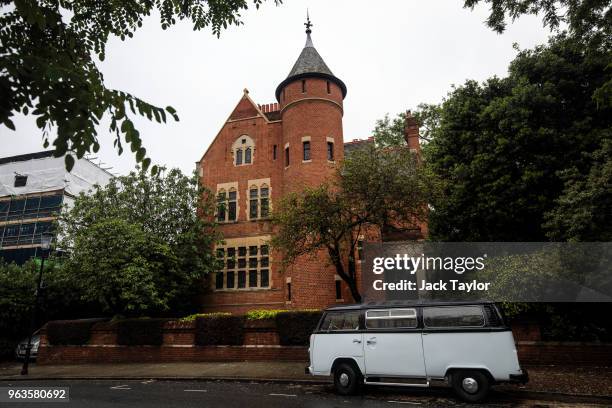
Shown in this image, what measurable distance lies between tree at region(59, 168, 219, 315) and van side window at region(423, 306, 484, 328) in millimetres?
14566

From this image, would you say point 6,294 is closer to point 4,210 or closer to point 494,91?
point 4,210

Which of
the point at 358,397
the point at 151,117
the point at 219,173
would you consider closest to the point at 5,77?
the point at 151,117

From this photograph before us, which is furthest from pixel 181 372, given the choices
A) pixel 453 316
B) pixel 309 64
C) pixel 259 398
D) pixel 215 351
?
pixel 309 64

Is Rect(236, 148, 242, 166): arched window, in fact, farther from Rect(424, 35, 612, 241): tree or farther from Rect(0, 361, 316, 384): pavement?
Rect(0, 361, 316, 384): pavement

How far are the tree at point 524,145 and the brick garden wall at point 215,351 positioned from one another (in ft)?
15.7

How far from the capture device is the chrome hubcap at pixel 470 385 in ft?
28.7

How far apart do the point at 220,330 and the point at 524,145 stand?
14.8 m

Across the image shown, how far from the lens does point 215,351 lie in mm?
17109

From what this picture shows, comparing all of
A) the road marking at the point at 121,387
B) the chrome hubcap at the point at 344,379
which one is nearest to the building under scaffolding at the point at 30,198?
the road marking at the point at 121,387

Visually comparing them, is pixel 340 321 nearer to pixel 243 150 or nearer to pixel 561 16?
pixel 561 16

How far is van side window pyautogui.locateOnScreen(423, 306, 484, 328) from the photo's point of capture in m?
9.20

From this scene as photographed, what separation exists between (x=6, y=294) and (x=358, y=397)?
21.3 metres

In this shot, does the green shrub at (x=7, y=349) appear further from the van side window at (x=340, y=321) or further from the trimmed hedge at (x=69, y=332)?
the van side window at (x=340, y=321)

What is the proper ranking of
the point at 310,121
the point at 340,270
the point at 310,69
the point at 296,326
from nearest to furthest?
the point at 296,326
the point at 340,270
the point at 310,121
the point at 310,69
